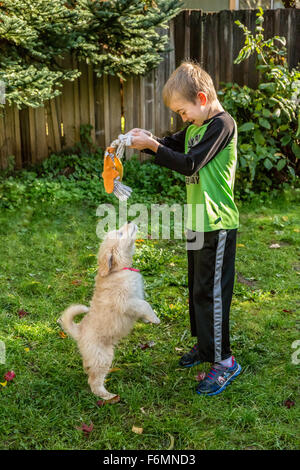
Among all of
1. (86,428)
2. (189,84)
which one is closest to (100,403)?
(86,428)

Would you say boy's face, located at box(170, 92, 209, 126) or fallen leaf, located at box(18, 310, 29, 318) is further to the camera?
fallen leaf, located at box(18, 310, 29, 318)

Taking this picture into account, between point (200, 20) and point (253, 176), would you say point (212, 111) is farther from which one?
point (200, 20)

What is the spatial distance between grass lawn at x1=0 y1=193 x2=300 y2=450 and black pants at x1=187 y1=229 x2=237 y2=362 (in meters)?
0.32

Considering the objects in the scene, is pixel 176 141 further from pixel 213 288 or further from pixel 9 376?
pixel 9 376

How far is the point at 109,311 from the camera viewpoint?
2.88 m

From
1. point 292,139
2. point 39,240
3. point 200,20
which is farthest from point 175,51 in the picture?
point 39,240

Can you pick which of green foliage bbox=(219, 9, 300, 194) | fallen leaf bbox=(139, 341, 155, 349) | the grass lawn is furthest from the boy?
green foliage bbox=(219, 9, 300, 194)

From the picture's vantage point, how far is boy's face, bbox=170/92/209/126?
8.52 ft

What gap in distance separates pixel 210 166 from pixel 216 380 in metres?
1.29

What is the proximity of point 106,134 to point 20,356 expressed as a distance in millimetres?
4554

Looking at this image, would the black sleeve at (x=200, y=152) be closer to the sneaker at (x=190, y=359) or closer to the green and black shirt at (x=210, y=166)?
the green and black shirt at (x=210, y=166)

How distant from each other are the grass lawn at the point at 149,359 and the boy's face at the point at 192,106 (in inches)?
64.4

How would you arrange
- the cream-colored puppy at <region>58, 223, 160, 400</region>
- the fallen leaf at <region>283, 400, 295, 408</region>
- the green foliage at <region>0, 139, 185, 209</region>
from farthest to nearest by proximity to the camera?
the green foliage at <region>0, 139, 185, 209</region>
the cream-colored puppy at <region>58, 223, 160, 400</region>
the fallen leaf at <region>283, 400, 295, 408</region>

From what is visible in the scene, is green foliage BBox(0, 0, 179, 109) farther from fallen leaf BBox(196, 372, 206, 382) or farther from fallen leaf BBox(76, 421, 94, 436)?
fallen leaf BBox(76, 421, 94, 436)
